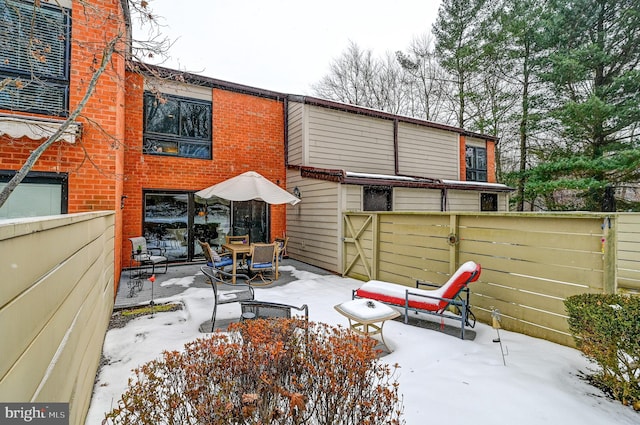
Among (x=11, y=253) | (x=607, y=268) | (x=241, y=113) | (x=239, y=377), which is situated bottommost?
(x=239, y=377)

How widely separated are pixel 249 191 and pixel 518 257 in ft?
18.3

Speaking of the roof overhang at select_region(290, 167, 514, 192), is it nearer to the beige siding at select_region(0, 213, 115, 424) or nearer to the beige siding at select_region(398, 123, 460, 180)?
the beige siding at select_region(398, 123, 460, 180)

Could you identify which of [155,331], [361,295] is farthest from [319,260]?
[155,331]

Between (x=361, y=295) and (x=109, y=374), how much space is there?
3.38 m

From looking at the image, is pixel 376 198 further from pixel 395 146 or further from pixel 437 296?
pixel 437 296

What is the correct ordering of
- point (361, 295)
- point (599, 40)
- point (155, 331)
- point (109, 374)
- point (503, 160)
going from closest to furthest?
point (109, 374)
point (155, 331)
point (361, 295)
point (599, 40)
point (503, 160)

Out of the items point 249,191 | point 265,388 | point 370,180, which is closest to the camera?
point 265,388

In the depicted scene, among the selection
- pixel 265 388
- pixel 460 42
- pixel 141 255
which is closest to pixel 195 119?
pixel 141 255

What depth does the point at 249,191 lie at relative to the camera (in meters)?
7.25

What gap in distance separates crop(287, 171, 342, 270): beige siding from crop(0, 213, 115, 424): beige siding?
6.48m

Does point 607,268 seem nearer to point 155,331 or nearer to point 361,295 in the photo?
point 361,295

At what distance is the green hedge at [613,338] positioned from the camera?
2475 millimetres

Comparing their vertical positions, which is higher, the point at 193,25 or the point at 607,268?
the point at 193,25

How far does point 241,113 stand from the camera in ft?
32.7
